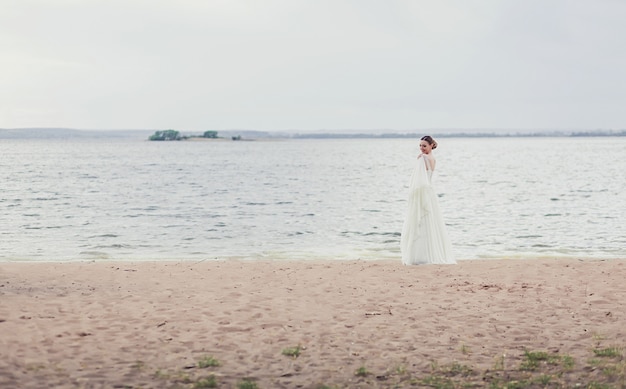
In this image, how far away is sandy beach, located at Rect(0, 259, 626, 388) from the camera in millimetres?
7746

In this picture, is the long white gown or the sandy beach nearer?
the sandy beach

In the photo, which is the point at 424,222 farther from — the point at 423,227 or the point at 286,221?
the point at 286,221

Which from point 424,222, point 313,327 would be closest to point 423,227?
point 424,222

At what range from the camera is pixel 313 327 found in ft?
32.0

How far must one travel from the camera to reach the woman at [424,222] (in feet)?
49.9

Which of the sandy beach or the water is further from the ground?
the sandy beach

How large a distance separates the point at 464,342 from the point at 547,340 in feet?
3.38

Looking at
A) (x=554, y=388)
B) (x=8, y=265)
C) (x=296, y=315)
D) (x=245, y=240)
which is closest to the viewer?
(x=554, y=388)

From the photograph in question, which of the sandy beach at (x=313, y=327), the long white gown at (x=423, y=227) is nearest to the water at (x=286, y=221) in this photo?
the long white gown at (x=423, y=227)

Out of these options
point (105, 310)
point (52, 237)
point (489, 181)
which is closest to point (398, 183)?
point (489, 181)

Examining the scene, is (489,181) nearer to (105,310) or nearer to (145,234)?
(145,234)

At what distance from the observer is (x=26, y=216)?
111ft

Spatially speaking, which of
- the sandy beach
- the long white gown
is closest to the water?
the long white gown

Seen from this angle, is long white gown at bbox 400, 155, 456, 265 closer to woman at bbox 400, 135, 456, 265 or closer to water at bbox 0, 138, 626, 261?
woman at bbox 400, 135, 456, 265
